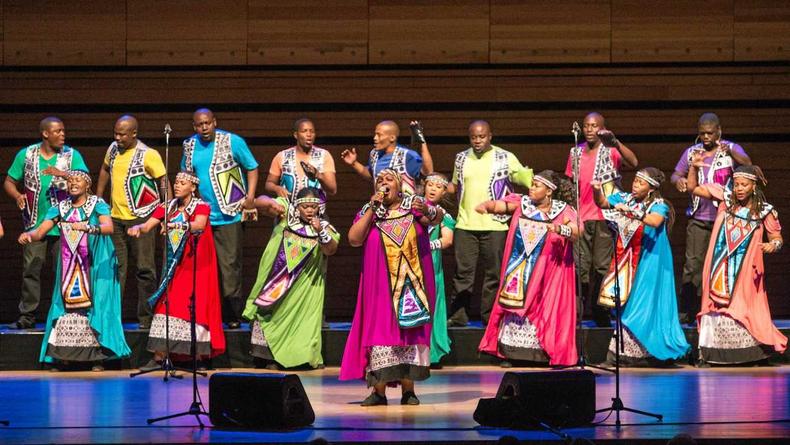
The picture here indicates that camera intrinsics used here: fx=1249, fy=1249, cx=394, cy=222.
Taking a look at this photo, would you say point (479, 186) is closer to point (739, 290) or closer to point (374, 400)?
point (739, 290)

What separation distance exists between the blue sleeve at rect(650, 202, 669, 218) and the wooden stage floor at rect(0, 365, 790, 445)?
3.44ft

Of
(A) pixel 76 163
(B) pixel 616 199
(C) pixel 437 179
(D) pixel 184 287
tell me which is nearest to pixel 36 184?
(A) pixel 76 163

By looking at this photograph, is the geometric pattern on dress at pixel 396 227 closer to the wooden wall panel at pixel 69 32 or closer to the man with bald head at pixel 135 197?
the man with bald head at pixel 135 197

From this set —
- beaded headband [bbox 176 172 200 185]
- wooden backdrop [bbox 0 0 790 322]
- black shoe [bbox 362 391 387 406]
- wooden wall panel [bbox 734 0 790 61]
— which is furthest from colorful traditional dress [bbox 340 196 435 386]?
wooden wall panel [bbox 734 0 790 61]

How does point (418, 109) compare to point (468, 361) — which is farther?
point (418, 109)

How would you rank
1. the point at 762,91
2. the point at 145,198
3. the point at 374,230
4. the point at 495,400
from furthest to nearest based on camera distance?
the point at 762,91 → the point at 145,198 → the point at 374,230 → the point at 495,400

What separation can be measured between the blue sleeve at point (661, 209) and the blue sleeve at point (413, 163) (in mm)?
1597

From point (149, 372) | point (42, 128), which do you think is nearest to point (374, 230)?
point (149, 372)

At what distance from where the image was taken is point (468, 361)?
8.66 m

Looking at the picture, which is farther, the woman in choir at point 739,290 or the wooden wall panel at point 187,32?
the wooden wall panel at point 187,32

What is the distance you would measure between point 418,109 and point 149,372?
342cm

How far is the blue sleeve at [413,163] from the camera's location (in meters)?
8.42

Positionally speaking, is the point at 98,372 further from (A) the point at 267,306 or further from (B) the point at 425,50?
(B) the point at 425,50

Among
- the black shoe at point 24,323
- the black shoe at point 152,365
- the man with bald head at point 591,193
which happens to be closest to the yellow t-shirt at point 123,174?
the black shoe at point 24,323
